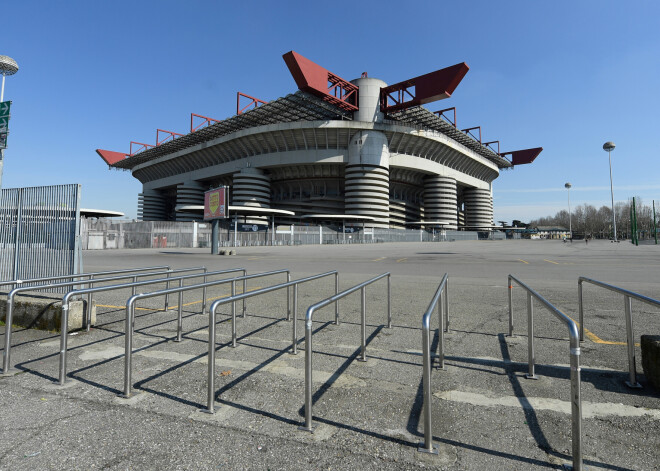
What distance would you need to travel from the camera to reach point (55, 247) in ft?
19.7

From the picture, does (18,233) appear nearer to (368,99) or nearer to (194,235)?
(194,235)

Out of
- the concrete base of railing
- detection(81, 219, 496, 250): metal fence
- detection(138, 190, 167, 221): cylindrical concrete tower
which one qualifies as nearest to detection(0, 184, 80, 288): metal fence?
the concrete base of railing

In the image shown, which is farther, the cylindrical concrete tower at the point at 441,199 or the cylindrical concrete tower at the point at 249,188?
the cylindrical concrete tower at the point at 441,199

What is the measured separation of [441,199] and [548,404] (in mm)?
67503

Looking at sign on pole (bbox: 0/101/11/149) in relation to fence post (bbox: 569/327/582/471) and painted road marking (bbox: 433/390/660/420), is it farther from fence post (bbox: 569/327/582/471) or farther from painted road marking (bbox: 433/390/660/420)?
fence post (bbox: 569/327/582/471)

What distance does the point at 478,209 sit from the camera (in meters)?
81.0

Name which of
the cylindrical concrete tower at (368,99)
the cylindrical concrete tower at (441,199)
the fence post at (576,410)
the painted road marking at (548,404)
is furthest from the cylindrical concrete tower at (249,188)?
the fence post at (576,410)

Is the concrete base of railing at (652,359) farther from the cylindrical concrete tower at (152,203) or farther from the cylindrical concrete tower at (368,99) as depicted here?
the cylindrical concrete tower at (152,203)

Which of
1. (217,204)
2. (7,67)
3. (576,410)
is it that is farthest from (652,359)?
(217,204)

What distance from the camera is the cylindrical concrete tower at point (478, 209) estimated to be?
80.8 meters

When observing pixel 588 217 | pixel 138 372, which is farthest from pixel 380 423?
pixel 588 217

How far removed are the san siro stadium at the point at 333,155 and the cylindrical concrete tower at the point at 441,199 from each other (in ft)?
0.66

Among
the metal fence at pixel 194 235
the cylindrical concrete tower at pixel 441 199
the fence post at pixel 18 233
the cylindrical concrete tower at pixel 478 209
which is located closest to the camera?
the fence post at pixel 18 233

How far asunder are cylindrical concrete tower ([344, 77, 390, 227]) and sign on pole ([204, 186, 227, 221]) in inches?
1209
